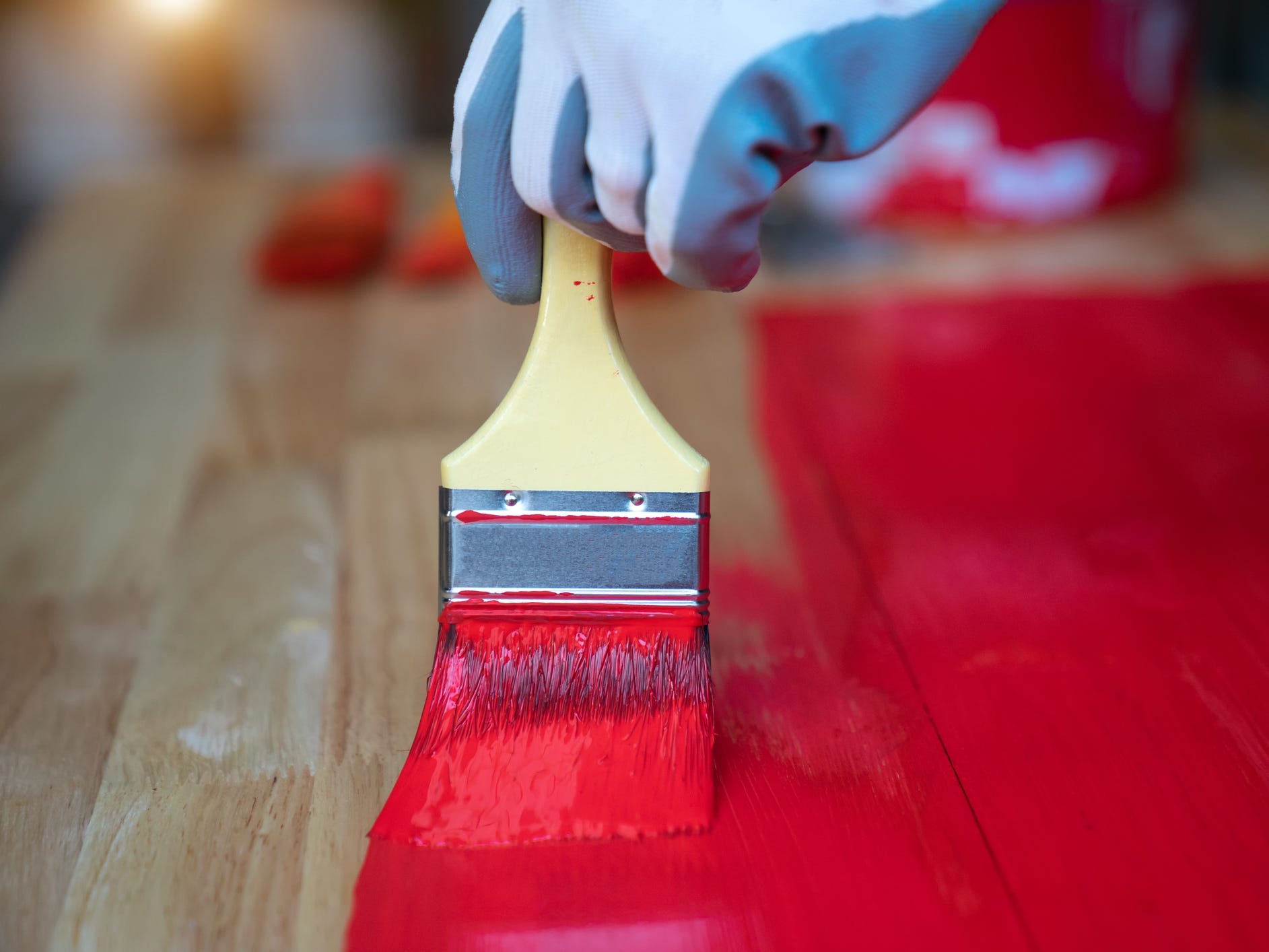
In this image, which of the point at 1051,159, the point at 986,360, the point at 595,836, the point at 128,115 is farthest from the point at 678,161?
the point at 128,115

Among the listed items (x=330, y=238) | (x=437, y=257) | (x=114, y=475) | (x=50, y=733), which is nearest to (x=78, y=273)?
(x=330, y=238)

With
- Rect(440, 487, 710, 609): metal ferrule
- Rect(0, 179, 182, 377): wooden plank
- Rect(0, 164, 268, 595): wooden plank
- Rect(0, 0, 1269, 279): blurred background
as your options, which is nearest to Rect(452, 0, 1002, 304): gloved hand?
Rect(440, 487, 710, 609): metal ferrule

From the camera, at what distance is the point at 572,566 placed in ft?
2.69

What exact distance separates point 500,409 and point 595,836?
0.26m

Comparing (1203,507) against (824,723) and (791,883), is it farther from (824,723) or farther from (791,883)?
(791,883)

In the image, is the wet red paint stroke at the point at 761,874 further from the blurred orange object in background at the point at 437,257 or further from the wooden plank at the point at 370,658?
the blurred orange object in background at the point at 437,257

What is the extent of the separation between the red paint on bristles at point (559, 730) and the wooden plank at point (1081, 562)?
0.18 meters

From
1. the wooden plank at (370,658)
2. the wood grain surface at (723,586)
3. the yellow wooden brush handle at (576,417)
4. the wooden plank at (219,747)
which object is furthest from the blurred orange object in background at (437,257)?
the yellow wooden brush handle at (576,417)

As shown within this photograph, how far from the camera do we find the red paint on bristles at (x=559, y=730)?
76 cm

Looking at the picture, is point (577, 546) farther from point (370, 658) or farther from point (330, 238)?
point (330, 238)

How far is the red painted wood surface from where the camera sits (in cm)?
70

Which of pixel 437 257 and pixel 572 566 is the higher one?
pixel 572 566

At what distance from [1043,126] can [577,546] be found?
4.07ft

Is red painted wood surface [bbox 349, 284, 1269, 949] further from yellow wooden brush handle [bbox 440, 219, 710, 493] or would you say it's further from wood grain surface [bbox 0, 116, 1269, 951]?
yellow wooden brush handle [bbox 440, 219, 710, 493]
